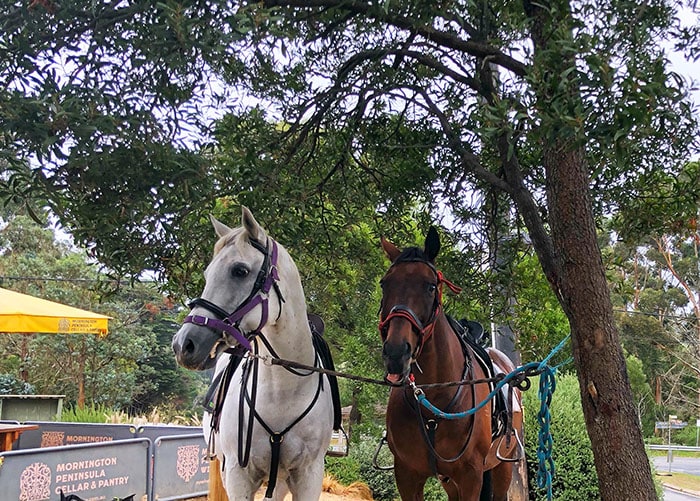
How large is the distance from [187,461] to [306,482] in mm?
4534

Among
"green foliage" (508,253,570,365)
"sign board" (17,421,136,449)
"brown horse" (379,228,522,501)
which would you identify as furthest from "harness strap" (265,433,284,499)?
"sign board" (17,421,136,449)

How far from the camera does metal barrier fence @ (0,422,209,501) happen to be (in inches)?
250

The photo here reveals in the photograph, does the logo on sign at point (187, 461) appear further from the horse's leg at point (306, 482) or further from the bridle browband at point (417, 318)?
the bridle browband at point (417, 318)

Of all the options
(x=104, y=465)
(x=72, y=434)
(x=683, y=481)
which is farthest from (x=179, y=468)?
(x=683, y=481)

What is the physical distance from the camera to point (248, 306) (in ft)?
11.7

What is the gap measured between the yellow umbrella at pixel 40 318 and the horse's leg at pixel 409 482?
21.0 feet

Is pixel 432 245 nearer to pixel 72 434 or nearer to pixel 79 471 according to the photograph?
pixel 79 471

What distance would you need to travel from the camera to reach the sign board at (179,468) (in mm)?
7852

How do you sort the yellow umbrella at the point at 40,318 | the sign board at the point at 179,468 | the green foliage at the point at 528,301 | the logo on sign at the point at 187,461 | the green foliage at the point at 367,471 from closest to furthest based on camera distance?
the green foliage at the point at 528,301 → the sign board at the point at 179,468 → the logo on sign at the point at 187,461 → the yellow umbrella at the point at 40,318 → the green foliage at the point at 367,471

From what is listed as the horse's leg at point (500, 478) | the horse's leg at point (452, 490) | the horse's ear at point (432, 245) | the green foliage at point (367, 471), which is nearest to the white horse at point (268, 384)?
the horse's ear at point (432, 245)

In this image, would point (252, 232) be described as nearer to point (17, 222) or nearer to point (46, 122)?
point (46, 122)

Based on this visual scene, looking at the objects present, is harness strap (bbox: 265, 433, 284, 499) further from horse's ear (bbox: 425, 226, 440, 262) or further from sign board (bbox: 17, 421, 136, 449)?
sign board (bbox: 17, 421, 136, 449)

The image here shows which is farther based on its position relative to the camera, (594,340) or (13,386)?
(13,386)

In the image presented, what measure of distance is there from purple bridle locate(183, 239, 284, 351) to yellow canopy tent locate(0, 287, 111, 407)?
21.5ft
